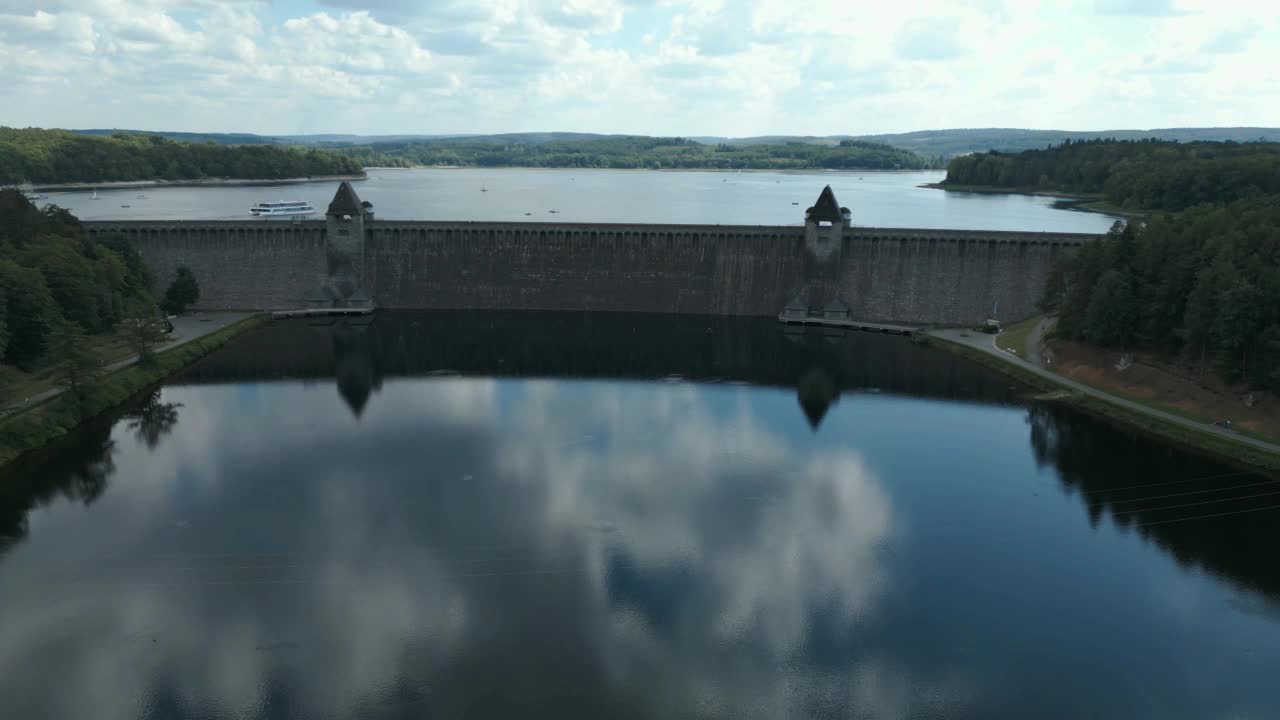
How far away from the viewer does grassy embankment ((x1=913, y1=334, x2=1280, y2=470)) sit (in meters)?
38.9

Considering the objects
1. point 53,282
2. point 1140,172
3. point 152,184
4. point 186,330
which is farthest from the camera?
point 152,184

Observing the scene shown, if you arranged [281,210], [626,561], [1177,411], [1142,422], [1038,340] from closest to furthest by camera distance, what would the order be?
A: [626,561], [1142,422], [1177,411], [1038,340], [281,210]

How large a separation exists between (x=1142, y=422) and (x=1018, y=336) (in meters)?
16.8

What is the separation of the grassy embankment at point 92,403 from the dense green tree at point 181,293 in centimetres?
951

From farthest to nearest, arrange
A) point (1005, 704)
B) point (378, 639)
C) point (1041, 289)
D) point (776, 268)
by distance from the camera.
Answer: point (776, 268), point (1041, 289), point (378, 639), point (1005, 704)

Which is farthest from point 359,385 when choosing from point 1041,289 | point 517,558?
point 1041,289

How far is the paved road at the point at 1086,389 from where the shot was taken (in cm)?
4037

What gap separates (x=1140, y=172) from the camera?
422ft

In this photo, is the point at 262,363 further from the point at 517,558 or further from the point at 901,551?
the point at 901,551

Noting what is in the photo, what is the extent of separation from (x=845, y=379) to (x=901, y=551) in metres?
23.0

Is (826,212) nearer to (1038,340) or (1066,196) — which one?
(1038,340)

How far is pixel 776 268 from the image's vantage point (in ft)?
230

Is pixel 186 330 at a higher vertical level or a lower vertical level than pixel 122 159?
lower

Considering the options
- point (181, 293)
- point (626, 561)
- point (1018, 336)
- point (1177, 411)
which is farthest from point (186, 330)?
point (1177, 411)
